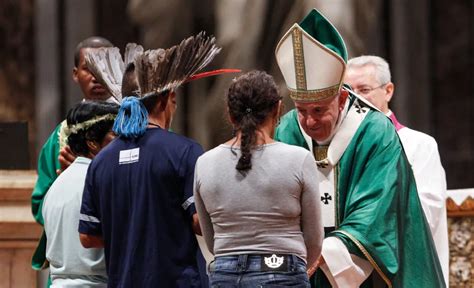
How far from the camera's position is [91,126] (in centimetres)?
522

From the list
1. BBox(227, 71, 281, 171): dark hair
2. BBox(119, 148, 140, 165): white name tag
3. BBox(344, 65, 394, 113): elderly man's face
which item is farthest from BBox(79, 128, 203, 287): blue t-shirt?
BBox(344, 65, 394, 113): elderly man's face

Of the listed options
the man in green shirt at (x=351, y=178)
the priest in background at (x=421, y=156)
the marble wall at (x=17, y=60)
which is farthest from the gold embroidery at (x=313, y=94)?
the marble wall at (x=17, y=60)

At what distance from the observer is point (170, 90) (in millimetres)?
4848

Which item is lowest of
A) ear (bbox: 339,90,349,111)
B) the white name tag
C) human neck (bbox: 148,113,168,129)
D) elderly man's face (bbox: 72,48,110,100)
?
the white name tag

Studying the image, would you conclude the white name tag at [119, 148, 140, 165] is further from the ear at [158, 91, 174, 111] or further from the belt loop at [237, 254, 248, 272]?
the belt loop at [237, 254, 248, 272]

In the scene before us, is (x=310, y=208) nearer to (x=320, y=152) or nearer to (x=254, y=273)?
(x=254, y=273)

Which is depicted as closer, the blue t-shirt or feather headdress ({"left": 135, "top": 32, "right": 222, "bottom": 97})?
the blue t-shirt

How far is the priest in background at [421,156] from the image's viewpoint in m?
6.19

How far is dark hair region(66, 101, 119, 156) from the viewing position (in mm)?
5215

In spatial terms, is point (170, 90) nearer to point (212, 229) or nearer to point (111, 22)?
point (212, 229)

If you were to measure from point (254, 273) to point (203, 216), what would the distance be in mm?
317

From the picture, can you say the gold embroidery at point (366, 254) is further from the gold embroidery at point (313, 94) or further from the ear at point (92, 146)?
the ear at point (92, 146)

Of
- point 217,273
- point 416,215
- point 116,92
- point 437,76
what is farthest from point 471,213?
point 437,76

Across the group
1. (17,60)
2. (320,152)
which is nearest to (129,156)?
(320,152)
